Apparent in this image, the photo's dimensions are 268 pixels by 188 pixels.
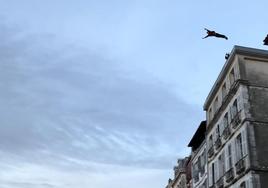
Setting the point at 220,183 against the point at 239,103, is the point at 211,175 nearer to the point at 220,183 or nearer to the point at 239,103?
the point at 220,183

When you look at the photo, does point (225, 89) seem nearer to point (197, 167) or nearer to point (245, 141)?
point (245, 141)

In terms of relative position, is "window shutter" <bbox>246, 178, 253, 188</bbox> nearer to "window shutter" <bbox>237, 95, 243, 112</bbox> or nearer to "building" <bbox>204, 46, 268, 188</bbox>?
"building" <bbox>204, 46, 268, 188</bbox>

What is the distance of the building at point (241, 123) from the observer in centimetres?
3509

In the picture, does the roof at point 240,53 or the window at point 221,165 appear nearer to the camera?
the roof at point 240,53

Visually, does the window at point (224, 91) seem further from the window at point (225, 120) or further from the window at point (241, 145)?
the window at point (241, 145)

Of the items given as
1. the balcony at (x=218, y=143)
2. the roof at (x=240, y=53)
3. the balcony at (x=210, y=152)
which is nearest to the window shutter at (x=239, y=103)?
the roof at (x=240, y=53)

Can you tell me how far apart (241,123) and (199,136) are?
704 inches

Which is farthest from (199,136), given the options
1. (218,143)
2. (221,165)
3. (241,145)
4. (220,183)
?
(241,145)

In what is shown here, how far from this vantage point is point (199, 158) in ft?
174

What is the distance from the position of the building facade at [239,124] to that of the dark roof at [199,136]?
4.89 metres

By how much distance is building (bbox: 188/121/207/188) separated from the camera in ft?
165

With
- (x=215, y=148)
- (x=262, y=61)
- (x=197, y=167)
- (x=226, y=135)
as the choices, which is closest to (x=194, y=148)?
(x=197, y=167)

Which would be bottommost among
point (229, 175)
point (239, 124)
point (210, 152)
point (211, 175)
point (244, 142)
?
point (229, 175)

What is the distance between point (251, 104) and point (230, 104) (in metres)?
3.22
